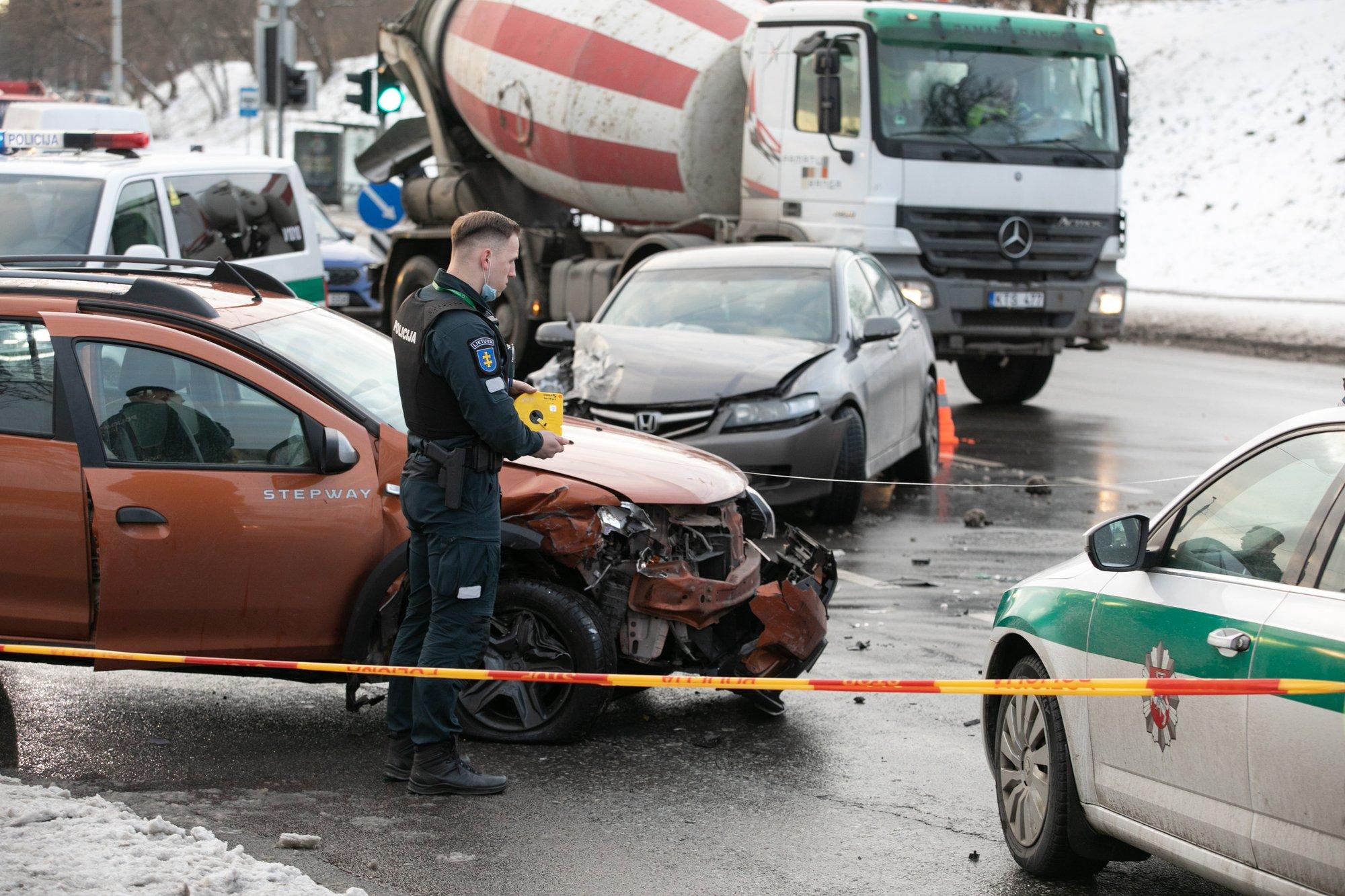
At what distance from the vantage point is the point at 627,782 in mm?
5492

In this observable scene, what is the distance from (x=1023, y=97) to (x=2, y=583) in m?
11.6

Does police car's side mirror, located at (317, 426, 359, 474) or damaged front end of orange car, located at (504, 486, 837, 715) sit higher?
police car's side mirror, located at (317, 426, 359, 474)

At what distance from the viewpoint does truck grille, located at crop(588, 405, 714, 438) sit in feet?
31.1

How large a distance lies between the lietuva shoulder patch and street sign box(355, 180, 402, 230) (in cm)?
1579

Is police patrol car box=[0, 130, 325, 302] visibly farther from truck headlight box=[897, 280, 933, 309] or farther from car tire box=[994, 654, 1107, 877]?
car tire box=[994, 654, 1107, 877]

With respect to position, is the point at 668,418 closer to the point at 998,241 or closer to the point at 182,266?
the point at 182,266

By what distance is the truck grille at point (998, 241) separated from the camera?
15016 millimetres

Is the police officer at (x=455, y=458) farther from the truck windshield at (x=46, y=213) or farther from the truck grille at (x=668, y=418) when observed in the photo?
the truck windshield at (x=46, y=213)

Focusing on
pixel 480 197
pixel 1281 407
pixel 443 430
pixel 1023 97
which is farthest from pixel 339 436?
pixel 480 197

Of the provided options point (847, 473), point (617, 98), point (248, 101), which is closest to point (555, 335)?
point (847, 473)

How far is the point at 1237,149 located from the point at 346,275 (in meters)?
23.3

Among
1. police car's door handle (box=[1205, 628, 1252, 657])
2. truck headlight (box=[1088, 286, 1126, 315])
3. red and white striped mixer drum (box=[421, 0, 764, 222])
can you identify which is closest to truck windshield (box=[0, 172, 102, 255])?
red and white striped mixer drum (box=[421, 0, 764, 222])

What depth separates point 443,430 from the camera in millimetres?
5180

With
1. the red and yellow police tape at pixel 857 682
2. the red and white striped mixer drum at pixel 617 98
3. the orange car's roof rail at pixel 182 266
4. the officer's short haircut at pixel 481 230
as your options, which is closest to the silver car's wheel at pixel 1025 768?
the red and yellow police tape at pixel 857 682
